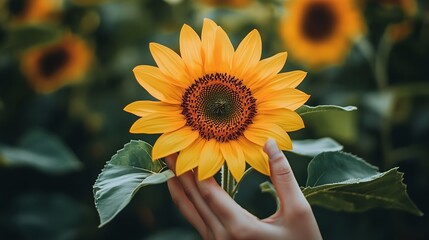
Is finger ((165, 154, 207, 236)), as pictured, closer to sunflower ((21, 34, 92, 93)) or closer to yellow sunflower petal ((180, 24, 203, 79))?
yellow sunflower petal ((180, 24, 203, 79))

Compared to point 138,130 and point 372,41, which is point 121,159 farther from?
point 372,41

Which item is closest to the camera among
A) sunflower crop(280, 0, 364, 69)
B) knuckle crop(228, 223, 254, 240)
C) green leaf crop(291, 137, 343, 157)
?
knuckle crop(228, 223, 254, 240)

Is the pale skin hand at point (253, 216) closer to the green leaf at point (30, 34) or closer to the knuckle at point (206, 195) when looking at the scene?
the knuckle at point (206, 195)

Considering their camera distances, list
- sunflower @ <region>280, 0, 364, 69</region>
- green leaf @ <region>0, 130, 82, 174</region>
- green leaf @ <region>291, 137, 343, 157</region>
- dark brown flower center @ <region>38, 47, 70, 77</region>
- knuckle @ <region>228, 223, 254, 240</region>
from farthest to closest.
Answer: dark brown flower center @ <region>38, 47, 70, 77</region> → sunflower @ <region>280, 0, 364, 69</region> → green leaf @ <region>0, 130, 82, 174</region> → green leaf @ <region>291, 137, 343, 157</region> → knuckle @ <region>228, 223, 254, 240</region>

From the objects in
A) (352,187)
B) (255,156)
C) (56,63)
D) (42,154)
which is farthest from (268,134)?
(56,63)

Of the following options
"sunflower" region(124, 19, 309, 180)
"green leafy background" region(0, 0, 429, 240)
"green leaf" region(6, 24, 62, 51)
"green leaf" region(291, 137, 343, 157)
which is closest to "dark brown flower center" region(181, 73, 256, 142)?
"sunflower" region(124, 19, 309, 180)

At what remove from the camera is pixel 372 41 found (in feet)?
4.94

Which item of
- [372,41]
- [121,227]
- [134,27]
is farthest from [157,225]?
[372,41]

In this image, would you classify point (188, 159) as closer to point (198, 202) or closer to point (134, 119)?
point (198, 202)

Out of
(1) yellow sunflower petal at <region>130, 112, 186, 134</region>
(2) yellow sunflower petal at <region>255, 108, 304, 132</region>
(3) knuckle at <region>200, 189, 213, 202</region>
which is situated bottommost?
(3) knuckle at <region>200, 189, 213, 202</region>

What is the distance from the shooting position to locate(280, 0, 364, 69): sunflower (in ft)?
4.98

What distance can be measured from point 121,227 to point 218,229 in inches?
35.3

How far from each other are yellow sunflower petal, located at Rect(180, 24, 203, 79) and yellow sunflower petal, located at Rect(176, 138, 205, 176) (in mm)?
64

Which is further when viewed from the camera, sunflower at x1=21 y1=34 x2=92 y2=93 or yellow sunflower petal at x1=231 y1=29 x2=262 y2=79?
sunflower at x1=21 y1=34 x2=92 y2=93
